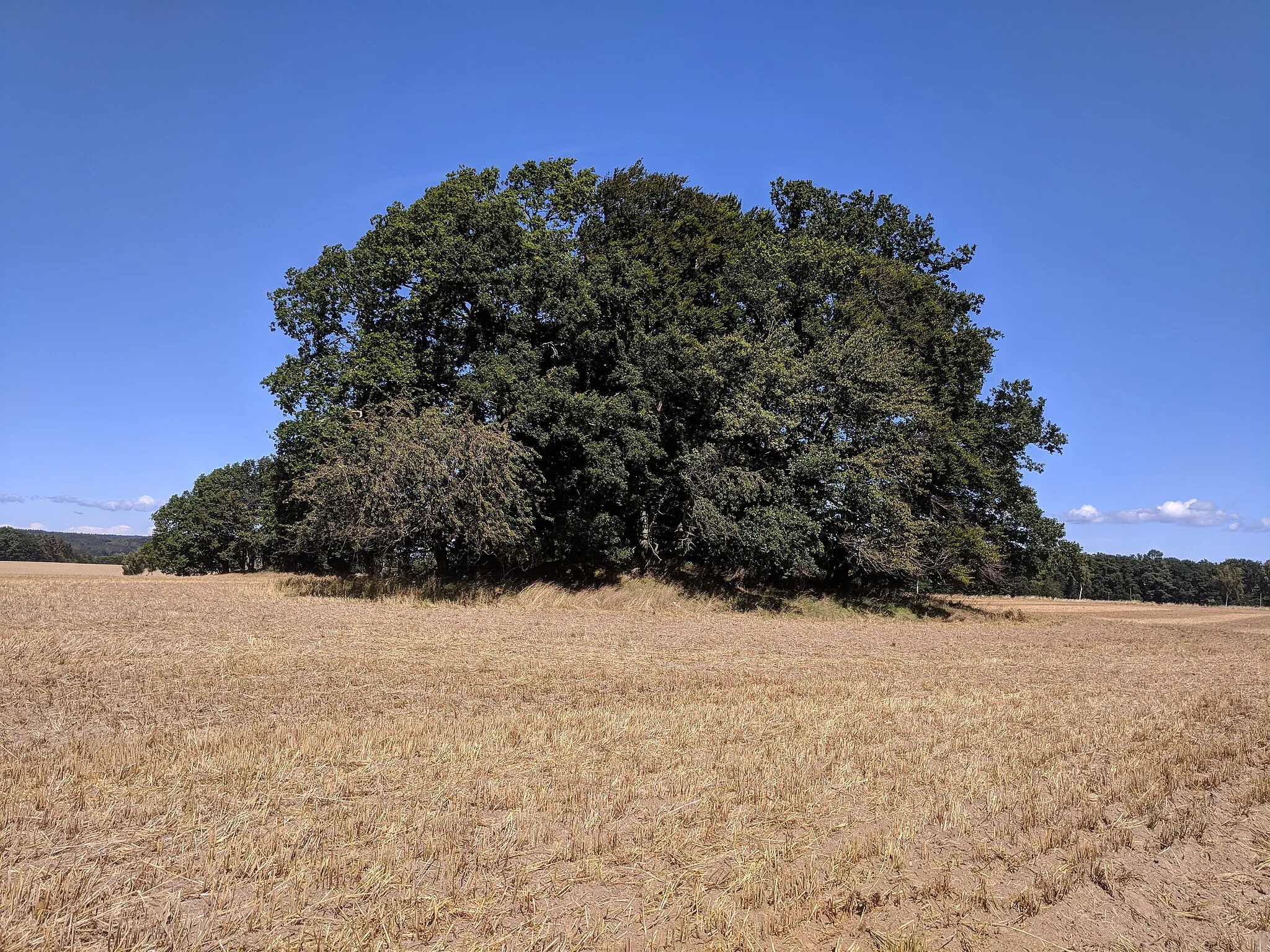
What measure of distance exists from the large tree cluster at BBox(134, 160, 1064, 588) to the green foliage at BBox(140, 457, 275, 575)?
40900 mm

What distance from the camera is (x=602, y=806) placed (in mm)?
6062

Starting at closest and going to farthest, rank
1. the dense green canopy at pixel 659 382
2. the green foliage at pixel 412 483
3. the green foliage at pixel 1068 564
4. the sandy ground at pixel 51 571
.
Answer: the green foliage at pixel 412 483, the dense green canopy at pixel 659 382, the green foliage at pixel 1068 564, the sandy ground at pixel 51 571

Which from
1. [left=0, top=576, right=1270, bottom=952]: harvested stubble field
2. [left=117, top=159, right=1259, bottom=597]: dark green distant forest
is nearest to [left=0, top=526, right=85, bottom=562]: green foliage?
[left=117, top=159, right=1259, bottom=597]: dark green distant forest

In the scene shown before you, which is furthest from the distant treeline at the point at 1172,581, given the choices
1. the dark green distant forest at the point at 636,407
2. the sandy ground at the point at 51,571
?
the sandy ground at the point at 51,571

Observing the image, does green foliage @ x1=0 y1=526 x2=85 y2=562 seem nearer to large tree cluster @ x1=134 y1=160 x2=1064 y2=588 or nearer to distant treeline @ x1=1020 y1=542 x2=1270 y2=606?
large tree cluster @ x1=134 y1=160 x2=1064 y2=588

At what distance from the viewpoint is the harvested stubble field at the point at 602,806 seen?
430 centimetres

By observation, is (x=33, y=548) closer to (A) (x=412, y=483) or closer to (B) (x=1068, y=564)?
(A) (x=412, y=483)

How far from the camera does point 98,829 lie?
5289 millimetres

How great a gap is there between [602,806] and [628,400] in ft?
73.4

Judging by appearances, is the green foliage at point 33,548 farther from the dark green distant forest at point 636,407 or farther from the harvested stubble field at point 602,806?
the harvested stubble field at point 602,806

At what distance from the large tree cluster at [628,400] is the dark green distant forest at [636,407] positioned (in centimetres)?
11

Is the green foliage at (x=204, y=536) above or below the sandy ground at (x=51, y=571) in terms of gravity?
above

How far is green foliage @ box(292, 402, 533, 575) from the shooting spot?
2445 cm

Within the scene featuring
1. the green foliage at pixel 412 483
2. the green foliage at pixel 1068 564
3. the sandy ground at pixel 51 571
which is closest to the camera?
the green foliage at pixel 412 483
